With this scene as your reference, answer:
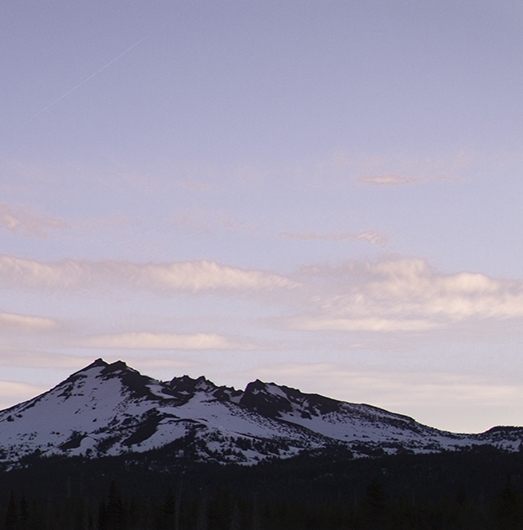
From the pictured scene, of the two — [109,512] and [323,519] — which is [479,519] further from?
[109,512]

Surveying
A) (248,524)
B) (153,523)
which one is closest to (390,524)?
(248,524)

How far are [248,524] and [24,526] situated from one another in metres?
43.3

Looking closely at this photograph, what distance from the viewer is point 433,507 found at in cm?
16412

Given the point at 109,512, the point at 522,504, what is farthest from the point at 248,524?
the point at 522,504

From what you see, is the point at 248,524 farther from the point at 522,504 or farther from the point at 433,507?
the point at 522,504

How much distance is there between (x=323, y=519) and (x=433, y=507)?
848 inches

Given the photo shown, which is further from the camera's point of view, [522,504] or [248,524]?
[248,524]

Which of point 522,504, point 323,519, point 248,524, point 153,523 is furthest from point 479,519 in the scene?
point 153,523

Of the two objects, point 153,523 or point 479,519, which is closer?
point 479,519

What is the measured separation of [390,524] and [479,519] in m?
16.0

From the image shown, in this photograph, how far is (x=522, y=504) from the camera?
14475cm

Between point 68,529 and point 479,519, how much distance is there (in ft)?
266

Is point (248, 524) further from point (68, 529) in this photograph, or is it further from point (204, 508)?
point (68, 529)

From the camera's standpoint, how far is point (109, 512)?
16150 centimetres
